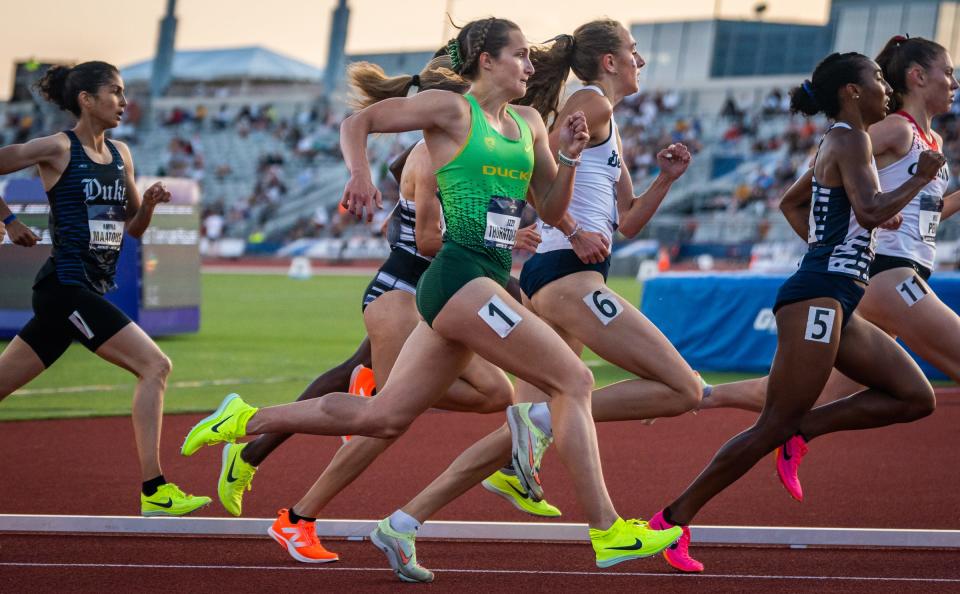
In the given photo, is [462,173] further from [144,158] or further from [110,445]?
[144,158]

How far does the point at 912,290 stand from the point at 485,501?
2466mm

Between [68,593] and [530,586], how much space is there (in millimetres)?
1724

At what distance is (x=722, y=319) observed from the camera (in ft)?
46.9

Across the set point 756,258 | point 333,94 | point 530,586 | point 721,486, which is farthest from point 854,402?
point 333,94

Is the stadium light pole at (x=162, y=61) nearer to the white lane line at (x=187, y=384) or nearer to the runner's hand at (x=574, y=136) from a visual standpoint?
the white lane line at (x=187, y=384)

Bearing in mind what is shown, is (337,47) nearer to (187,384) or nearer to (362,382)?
(187,384)

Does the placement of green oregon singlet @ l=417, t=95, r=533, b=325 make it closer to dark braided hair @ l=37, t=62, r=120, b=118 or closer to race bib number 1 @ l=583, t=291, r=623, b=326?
race bib number 1 @ l=583, t=291, r=623, b=326

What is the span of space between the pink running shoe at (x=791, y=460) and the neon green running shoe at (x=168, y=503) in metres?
2.61

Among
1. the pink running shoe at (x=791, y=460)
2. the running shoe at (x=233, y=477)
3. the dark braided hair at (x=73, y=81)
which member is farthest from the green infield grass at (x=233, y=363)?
the pink running shoe at (x=791, y=460)

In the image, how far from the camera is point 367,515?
6.69 metres

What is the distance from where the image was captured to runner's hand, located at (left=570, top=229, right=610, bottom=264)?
557cm

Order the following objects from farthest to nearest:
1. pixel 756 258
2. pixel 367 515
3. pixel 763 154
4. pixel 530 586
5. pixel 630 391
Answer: pixel 763 154, pixel 756 258, pixel 367 515, pixel 630 391, pixel 530 586

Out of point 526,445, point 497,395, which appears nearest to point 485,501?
point 497,395

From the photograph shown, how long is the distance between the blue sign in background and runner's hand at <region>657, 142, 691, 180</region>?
8.06m
